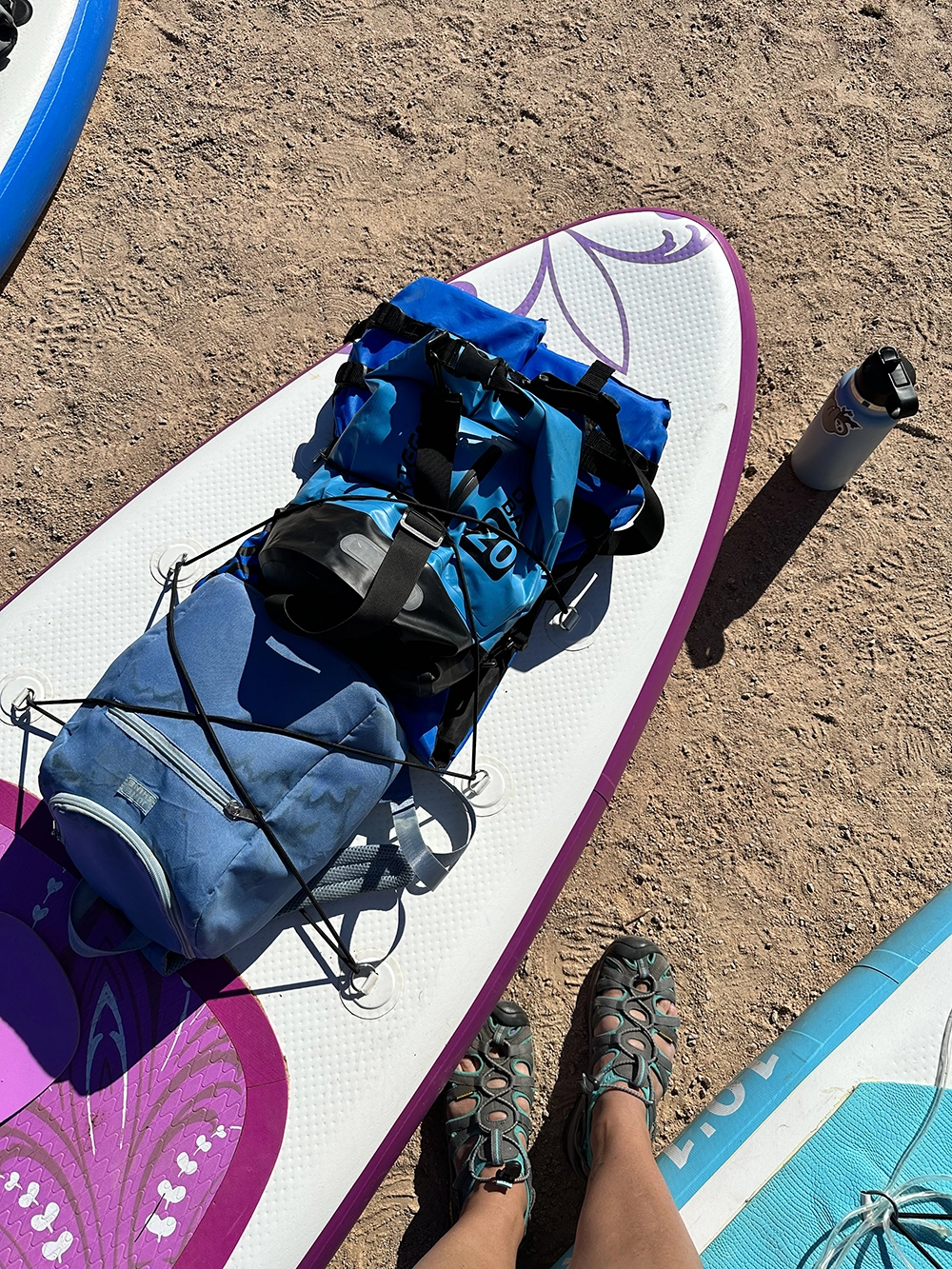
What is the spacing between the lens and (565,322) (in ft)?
8.01

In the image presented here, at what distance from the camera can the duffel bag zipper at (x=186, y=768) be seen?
167 centimetres

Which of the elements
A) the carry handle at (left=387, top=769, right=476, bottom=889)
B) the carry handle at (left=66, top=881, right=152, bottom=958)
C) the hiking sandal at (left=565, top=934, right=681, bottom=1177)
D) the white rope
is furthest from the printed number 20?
the white rope

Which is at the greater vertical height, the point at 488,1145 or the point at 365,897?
the point at 365,897

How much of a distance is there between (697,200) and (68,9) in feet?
7.21

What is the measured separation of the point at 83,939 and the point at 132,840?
442mm

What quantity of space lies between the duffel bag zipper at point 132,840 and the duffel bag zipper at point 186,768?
0.14 metres

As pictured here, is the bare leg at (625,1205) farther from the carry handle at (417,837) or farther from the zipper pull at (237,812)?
the zipper pull at (237,812)

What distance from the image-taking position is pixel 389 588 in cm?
170

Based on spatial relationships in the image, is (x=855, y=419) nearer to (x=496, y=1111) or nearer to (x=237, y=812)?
(x=237, y=812)

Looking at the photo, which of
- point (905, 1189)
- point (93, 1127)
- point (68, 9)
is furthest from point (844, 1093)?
point (68, 9)

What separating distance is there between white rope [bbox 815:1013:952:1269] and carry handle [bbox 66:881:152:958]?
169 cm

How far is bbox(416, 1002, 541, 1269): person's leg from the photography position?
2070 millimetres

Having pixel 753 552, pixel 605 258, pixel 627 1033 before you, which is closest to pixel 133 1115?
pixel 627 1033

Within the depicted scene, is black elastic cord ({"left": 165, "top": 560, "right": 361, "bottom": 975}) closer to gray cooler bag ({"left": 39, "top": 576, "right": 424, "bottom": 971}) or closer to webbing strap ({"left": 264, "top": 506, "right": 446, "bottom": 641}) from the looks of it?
gray cooler bag ({"left": 39, "top": 576, "right": 424, "bottom": 971})
